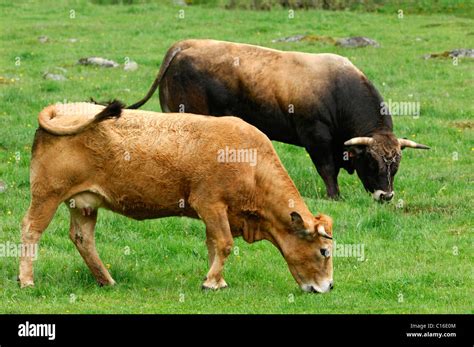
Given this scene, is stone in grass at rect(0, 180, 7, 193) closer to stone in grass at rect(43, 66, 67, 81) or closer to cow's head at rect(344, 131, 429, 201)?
cow's head at rect(344, 131, 429, 201)

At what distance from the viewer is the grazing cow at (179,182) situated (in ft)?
40.1

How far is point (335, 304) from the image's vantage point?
11750mm

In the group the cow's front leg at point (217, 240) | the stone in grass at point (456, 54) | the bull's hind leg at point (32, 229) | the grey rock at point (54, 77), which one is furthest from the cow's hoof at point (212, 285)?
the stone in grass at point (456, 54)

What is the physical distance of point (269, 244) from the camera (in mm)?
14656

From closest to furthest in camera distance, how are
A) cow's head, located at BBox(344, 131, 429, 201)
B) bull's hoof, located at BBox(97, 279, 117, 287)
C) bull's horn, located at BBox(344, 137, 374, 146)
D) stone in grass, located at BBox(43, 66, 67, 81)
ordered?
bull's hoof, located at BBox(97, 279, 117, 287) → cow's head, located at BBox(344, 131, 429, 201) → bull's horn, located at BBox(344, 137, 374, 146) → stone in grass, located at BBox(43, 66, 67, 81)

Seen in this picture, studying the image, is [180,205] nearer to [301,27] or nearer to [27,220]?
[27,220]

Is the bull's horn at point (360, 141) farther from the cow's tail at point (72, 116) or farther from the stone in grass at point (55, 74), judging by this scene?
the stone in grass at point (55, 74)

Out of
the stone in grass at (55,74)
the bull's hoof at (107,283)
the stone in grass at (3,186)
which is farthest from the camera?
the stone in grass at (55,74)

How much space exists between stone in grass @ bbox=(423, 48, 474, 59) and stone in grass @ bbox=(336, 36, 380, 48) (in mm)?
2613

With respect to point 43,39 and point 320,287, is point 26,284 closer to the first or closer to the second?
point 320,287

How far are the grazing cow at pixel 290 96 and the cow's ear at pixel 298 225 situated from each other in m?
5.96

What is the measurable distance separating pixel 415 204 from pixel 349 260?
363cm

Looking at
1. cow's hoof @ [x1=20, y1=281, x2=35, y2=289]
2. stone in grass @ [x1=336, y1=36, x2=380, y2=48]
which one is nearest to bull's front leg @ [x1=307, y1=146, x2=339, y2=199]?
cow's hoof @ [x1=20, y1=281, x2=35, y2=289]

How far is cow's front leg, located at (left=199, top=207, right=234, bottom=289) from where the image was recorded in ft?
40.1
